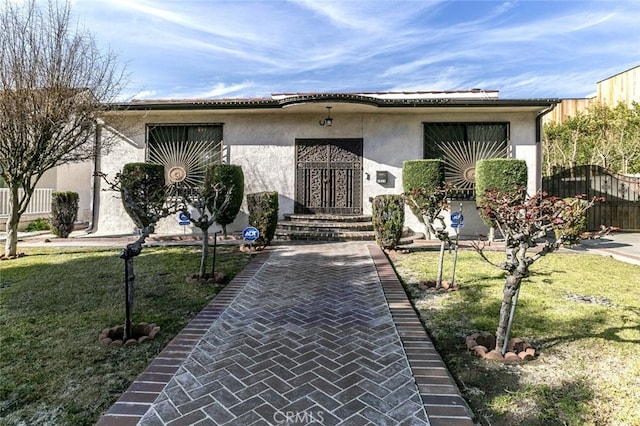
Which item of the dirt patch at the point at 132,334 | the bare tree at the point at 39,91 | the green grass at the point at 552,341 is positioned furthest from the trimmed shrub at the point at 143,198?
the green grass at the point at 552,341

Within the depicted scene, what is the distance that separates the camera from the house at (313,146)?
10961 millimetres

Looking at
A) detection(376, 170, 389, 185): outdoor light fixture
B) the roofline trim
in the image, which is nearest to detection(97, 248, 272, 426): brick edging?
the roofline trim

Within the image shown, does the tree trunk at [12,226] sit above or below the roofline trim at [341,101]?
below

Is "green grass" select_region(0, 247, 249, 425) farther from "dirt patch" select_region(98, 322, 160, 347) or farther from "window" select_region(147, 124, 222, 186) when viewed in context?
"window" select_region(147, 124, 222, 186)

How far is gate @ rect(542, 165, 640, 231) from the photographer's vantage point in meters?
12.8

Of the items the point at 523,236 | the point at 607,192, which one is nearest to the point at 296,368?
the point at 523,236

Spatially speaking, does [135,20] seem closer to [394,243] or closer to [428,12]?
[428,12]

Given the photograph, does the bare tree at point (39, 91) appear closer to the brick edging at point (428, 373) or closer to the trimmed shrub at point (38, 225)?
the trimmed shrub at point (38, 225)

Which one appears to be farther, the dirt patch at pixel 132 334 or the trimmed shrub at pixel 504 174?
the trimmed shrub at pixel 504 174

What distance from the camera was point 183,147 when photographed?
11.8 m

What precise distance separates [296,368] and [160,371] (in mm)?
1156

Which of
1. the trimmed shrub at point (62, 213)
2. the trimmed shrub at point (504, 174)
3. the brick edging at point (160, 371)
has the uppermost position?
the trimmed shrub at point (504, 174)

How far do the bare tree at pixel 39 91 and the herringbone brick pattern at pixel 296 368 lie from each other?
6.09 m

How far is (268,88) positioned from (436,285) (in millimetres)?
13652
